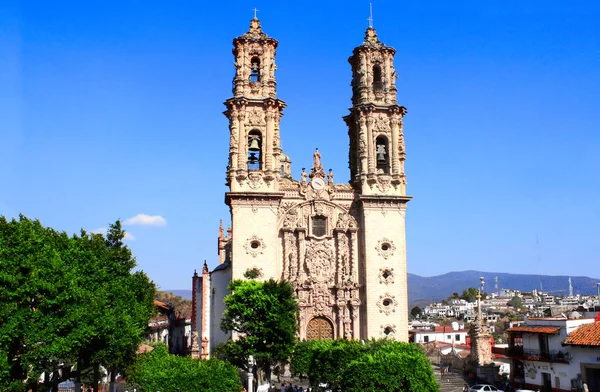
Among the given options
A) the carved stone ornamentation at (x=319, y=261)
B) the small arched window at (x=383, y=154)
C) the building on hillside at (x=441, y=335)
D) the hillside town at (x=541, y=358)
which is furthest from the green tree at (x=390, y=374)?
the building on hillside at (x=441, y=335)

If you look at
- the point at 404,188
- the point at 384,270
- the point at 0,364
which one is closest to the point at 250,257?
the point at 384,270

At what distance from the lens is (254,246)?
126 ft

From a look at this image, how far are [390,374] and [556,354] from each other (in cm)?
1349

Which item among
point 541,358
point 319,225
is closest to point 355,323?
point 319,225

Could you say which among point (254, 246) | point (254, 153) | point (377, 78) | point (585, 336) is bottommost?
point (585, 336)

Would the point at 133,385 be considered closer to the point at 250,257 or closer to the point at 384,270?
the point at 250,257

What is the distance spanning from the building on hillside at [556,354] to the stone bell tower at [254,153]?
624 inches

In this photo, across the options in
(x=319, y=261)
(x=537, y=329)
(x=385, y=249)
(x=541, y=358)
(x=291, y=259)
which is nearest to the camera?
(x=541, y=358)

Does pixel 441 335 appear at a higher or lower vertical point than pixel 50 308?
lower

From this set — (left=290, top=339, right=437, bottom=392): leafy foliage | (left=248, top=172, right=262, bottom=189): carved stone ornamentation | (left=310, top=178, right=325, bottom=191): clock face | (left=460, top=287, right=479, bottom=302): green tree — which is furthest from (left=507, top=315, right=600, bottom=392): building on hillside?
(left=460, top=287, right=479, bottom=302): green tree

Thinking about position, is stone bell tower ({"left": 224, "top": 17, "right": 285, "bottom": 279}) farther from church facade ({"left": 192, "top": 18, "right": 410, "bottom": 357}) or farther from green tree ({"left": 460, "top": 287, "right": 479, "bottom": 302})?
green tree ({"left": 460, "top": 287, "right": 479, "bottom": 302})

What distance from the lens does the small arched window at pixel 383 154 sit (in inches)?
1624

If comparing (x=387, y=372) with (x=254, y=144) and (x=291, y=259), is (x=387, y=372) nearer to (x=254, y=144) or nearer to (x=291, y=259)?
(x=291, y=259)

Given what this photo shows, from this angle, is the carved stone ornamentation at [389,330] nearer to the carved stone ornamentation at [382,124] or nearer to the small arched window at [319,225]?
the small arched window at [319,225]
